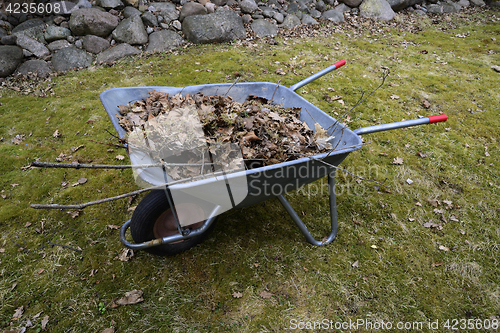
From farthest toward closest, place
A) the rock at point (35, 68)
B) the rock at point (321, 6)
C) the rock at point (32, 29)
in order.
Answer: the rock at point (321, 6), the rock at point (32, 29), the rock at point (35, 68)

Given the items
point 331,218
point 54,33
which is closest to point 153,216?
point 331,218

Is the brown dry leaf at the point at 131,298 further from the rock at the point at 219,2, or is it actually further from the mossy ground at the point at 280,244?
the rock at the point at 219,2

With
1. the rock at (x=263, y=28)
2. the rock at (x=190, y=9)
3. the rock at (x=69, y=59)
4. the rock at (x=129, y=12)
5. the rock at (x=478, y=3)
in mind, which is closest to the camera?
the rock at (x=69, y=59)

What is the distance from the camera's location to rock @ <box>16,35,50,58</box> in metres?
5.39

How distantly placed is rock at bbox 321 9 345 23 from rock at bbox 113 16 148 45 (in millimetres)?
5450

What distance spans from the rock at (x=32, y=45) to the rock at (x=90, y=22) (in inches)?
31.1

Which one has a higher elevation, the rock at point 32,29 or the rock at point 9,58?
the rock at point 32,29

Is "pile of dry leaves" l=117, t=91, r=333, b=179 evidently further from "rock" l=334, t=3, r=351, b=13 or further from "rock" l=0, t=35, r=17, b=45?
"rock" l=334, t=3, r=351, b=13

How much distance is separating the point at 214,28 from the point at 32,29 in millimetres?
4114

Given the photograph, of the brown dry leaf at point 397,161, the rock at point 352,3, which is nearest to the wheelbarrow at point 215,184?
the brown dry leaf at point 397,161

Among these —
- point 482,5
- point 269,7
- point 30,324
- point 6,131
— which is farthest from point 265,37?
point 482,5

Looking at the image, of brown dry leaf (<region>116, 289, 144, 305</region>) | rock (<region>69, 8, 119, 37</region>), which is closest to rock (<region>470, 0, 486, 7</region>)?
rock (<region>69, 8, 119, 37</region>)

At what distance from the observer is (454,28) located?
7598 millimetres

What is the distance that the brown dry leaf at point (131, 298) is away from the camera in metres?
2.07
